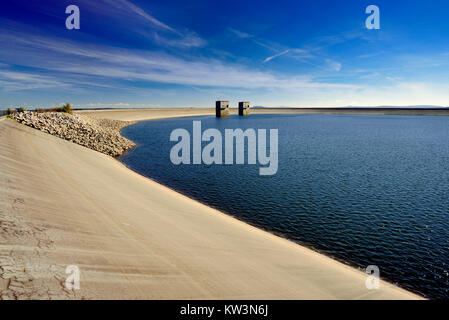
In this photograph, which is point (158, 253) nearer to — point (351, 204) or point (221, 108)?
point (351, 204)

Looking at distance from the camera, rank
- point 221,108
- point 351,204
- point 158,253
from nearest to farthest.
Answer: point 158,253 < point 351,204 < point 221,108

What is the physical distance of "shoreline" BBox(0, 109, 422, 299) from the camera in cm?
598

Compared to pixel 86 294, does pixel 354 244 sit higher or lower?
lower

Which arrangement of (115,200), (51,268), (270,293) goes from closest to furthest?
(51,268) → (270,293) → (115,200)

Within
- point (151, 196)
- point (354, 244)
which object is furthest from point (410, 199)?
point (151, 196)

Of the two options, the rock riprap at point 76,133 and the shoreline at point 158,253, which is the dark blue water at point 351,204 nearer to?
the shoreline at point 158,253

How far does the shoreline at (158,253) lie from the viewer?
598 centimetres

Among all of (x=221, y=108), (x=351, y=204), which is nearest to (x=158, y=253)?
(x=351, y=204)

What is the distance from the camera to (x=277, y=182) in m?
21.1

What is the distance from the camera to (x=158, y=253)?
301 inches

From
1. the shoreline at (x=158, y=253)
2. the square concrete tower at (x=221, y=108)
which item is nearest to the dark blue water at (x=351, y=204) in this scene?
the shoreline at (x=158, y=253)

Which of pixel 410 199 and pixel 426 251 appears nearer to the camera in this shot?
pixel 426 251

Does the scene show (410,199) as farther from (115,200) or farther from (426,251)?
(115,200)
